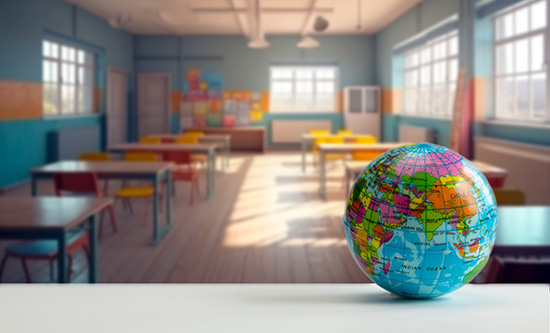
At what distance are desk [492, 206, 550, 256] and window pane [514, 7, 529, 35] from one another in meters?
4.60

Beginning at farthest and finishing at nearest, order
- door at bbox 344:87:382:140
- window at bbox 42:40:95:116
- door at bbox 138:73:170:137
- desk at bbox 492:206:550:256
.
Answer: door at bbox 138:73:170:137, door at bbox 344:87:382:140, window at bbox 42:40:95:116, desk at bbox 492:206:550:256

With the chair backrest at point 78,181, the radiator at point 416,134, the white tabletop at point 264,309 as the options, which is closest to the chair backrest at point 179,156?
the chair backrest at point 78,181

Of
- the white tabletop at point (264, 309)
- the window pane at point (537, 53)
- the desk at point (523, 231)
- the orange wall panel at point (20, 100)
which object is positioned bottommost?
the desk at point (523, 231)

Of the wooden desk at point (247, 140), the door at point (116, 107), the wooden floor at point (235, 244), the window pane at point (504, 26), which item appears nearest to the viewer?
the wooden floor at point (235, 244)

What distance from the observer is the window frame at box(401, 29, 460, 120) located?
30.7 ft

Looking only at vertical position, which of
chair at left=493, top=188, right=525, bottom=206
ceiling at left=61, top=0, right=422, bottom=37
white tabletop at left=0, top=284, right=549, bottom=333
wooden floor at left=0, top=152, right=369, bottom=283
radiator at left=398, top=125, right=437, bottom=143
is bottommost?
wooden floor at left=0, top=152, right=369, bottom=283

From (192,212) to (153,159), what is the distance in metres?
1.05

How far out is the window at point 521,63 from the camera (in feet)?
20.6

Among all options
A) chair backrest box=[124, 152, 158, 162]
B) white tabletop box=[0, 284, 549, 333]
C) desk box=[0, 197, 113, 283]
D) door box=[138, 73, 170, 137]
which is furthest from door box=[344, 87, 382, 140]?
white tabletop box=[0, 284, 549, 333]

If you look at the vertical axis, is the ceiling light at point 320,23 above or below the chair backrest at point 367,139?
above

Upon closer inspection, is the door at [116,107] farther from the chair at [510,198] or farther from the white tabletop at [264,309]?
the white tabletop at [264,309]

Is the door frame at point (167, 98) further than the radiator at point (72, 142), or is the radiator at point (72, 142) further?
the door frame at point (167, 98)

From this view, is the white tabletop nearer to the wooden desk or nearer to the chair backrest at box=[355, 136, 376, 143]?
the chair backrest at box=[355, 136, 376, 143]

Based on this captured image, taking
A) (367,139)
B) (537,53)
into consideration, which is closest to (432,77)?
(367,139)
